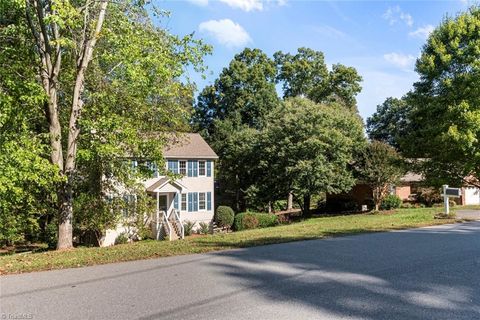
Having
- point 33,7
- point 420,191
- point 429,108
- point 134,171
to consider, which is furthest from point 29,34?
point 420,191

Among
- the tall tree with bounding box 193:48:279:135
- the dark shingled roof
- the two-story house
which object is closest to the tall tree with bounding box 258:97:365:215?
the two-story house

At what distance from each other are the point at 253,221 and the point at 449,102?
13852 mm

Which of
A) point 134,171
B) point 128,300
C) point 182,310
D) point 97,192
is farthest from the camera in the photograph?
point 97,192

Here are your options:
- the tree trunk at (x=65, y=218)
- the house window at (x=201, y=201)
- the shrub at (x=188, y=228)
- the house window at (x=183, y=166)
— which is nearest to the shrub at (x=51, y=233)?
the tree trunk at (x=65, y=218)

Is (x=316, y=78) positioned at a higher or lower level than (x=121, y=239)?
higher

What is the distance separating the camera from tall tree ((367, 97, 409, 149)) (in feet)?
196

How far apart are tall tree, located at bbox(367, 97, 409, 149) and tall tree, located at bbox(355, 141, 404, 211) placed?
29120 millimetres

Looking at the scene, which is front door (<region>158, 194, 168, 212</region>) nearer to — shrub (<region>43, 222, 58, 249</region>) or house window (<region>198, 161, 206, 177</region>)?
house window (<region>198, 161, 206, 177</region>)

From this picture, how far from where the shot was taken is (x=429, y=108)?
22.6m

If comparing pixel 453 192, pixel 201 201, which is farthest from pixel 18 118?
pixel 201 201

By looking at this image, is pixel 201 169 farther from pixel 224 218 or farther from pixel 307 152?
pixel 307 152

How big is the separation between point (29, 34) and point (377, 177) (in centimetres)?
2479

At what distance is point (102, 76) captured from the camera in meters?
13.9

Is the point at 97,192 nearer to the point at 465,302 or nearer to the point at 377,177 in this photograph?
the point at 465,302
